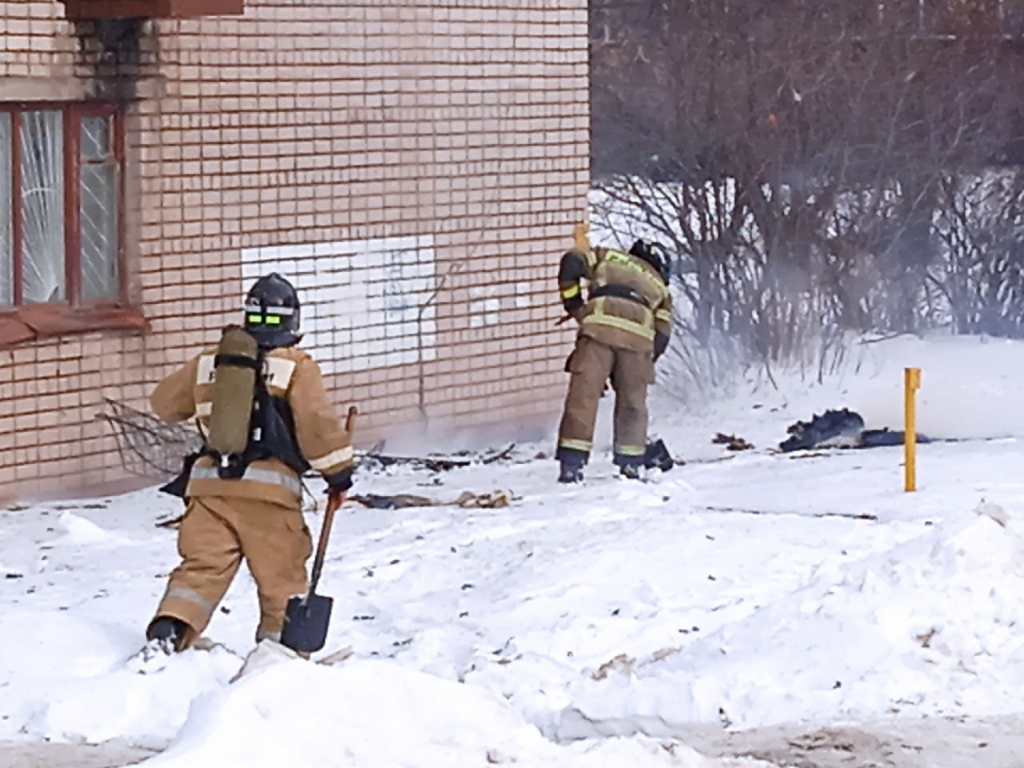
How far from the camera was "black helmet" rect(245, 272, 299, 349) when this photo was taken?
7273 millimetres

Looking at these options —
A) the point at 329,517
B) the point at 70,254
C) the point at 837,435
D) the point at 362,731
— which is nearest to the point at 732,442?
the point at 837,435

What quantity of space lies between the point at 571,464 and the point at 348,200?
2.35m

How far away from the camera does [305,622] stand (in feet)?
24.4

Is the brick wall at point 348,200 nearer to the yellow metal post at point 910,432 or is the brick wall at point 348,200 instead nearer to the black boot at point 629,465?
the black boot at point 629,465

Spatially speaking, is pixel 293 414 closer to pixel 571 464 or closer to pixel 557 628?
pixel 557 628

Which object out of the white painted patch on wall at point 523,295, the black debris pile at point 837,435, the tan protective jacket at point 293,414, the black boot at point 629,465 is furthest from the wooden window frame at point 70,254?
the black debris pile at point 837,435

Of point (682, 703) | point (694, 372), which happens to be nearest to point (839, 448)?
point (694, 372)

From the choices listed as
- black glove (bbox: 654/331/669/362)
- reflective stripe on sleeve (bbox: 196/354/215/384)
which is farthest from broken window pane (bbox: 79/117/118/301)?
reflective stripe on sleeve (bbox: 196/354/215/384)

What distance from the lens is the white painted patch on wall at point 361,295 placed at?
12.4 m

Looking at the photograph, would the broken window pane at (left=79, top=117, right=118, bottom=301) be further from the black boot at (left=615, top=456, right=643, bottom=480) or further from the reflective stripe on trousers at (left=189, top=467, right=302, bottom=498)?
the reflective stripe on trousers at (left=189, top=467, right=302, bottom=498)

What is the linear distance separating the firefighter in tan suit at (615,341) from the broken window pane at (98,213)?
97.5 inches

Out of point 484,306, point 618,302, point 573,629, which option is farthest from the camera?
point 484,306

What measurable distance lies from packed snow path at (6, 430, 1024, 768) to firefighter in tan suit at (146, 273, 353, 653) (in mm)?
Result: 257

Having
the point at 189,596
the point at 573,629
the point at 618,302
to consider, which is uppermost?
the point at 618,302
